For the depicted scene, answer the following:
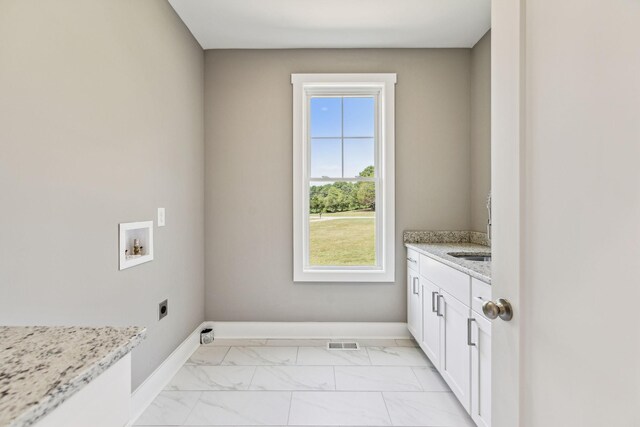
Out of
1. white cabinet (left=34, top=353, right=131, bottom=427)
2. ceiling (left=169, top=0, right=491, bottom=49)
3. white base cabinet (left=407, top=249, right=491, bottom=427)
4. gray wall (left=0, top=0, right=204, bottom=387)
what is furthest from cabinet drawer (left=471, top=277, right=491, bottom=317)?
ceiling (left=169, top=0, right=491, bottom=49)

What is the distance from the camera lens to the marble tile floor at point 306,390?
195cm

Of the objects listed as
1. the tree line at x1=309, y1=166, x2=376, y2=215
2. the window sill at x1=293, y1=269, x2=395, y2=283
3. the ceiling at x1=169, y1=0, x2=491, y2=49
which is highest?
the ceiling at x1=169, y1=0, x2=491, y2=49

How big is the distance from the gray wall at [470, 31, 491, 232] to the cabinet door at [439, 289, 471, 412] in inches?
40.5

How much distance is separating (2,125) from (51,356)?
99 centimetres

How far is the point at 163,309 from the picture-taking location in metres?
2.33

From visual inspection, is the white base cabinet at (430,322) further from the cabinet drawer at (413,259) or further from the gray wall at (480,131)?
the gray wall at (480,131)

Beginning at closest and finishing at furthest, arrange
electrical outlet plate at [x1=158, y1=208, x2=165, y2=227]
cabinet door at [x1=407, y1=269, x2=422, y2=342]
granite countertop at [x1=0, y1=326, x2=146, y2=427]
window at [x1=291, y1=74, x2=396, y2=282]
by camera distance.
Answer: granite countertop at [x1=0, y1=326, x2=146, y2=427] < electrical outlet plate at [x1=158, y1=208, x2=165, y2=227] < cabinet door at [x1=407, y1=269, x2=422, y2=342] < window at [x1=291, y1=74, x2=396, y2=282]

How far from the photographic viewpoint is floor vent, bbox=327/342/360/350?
290 centimetres

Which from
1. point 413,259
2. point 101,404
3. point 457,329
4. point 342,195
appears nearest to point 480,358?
point 457,329

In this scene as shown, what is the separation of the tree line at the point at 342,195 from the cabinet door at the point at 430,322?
0.96 m

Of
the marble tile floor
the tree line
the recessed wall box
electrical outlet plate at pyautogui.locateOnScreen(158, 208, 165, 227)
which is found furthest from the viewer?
the tree line
